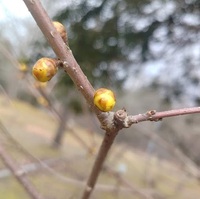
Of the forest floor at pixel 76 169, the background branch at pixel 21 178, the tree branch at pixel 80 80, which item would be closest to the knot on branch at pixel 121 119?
the tree branch at pixel 80 80

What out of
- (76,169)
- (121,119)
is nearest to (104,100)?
(121,119)

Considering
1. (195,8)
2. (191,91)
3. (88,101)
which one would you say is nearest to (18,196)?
(191,91)

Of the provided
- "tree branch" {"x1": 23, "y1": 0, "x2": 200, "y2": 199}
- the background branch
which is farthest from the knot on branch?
the background branch

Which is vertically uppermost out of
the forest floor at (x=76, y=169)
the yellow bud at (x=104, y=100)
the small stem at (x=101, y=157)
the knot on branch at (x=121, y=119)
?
the yellow bud at (x=104, y=100)

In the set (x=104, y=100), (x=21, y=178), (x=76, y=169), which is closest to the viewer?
(x=104, y=100)

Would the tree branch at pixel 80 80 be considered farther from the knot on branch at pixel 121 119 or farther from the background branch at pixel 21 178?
the background branch at pixel 21 178

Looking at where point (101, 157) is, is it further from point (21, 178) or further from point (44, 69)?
point (21, 178)

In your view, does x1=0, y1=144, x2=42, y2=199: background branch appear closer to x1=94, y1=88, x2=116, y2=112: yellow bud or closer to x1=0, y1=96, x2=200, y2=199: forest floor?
x1=94, y1=88, x2=116, y2=112: yellow bud
